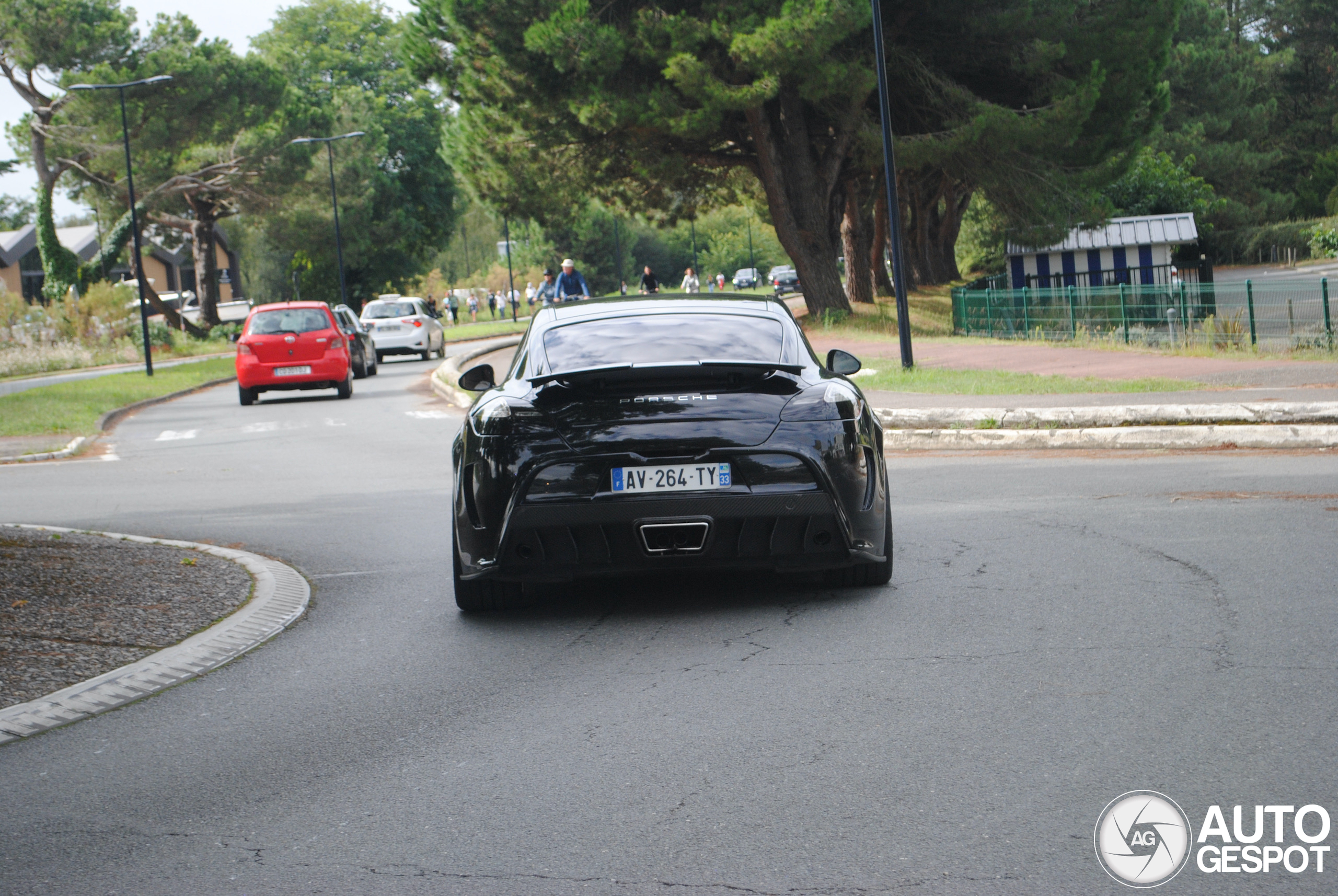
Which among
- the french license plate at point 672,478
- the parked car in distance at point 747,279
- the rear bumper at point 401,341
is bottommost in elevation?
the french license plate at point 672,478

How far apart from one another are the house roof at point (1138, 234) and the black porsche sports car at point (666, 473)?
41.6m

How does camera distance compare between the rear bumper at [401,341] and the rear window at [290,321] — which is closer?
the rear window at [290,321]

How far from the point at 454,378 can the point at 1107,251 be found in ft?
96.4

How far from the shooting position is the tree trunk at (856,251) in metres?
47.0

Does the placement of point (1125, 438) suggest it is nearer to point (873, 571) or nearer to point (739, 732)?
point (873, 571)

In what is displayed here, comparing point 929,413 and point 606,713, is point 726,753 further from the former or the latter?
point 929,413

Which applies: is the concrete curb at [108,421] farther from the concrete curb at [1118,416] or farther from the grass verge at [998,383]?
the concrete curb at [1118,416]

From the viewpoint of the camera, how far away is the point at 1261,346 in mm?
21734

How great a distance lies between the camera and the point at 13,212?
445 ft

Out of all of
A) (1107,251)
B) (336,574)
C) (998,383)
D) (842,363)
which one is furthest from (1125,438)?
(1107,251)

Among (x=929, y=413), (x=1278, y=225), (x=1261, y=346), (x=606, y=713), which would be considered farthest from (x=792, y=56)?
(x=1278, y=225)

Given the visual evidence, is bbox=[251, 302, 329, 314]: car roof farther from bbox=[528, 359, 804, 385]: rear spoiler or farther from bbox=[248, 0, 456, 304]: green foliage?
bbox=[248, 0, 456, 304]: green foliage

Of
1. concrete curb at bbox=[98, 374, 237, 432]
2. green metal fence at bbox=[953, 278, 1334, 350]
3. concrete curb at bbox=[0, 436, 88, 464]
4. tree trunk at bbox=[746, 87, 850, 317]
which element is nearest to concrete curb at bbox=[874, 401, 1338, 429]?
green metal fence at bbox=[953, 278, 1334, 350]

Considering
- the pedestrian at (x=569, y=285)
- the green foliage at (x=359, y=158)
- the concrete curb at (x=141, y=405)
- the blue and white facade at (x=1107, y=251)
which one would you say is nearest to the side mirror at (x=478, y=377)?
the concrete curb at (x=141, y=405)
